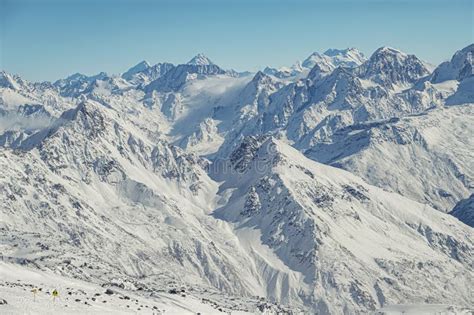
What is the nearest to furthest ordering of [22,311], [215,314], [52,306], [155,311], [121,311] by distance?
[22,311], [52,306], [121,311], [155,311], [215,314]

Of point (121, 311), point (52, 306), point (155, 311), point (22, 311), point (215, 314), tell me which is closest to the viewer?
point (22, 311)

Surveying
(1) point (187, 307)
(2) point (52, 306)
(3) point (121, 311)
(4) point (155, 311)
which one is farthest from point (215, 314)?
(2) point (52, 306)

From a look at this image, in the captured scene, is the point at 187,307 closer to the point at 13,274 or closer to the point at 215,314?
the point at 215,314

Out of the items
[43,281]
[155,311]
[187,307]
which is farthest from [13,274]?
[155,311]

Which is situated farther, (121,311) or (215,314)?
(215,314)

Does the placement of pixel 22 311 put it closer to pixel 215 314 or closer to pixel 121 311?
pixel 121 311

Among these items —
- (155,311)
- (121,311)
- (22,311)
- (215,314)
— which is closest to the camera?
(22,311)

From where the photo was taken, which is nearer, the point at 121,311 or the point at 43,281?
the point at 121,311

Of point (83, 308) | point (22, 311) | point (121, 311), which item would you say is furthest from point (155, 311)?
point (22, 311)

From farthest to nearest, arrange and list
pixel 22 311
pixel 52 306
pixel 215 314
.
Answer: pixel 215 314 → pixel 52 306 → pixel 22 311
